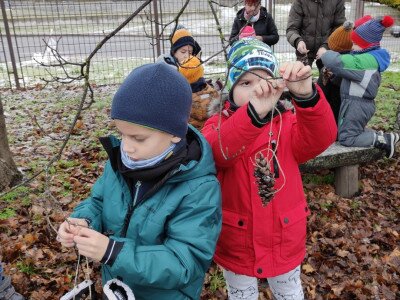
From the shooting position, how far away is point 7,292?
2775 millimetres

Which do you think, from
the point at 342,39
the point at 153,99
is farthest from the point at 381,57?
the point at 153,99

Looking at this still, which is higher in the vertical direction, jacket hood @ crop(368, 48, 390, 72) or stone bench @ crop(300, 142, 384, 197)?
jacket hood @ crop(368, 48, 390, 72)

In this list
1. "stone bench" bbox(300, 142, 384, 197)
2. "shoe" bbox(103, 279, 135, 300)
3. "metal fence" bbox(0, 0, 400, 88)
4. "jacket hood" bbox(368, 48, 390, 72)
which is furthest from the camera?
"metal fence" bbox(0, 0, 400, 88)

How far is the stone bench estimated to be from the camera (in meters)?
4.21

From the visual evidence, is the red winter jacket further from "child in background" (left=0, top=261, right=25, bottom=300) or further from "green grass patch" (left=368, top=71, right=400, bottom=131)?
"green grass patch" (left=368, top=71, right=400, bottom=131)

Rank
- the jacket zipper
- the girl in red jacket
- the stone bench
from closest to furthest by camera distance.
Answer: the jacket zipper → the girl in red jacket → the stone bench

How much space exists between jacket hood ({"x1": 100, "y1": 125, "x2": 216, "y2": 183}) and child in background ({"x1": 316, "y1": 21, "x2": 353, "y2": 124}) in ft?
10.0

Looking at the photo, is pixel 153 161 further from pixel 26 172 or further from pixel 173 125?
pixel 26 172

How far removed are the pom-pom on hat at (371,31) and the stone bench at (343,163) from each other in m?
1.05

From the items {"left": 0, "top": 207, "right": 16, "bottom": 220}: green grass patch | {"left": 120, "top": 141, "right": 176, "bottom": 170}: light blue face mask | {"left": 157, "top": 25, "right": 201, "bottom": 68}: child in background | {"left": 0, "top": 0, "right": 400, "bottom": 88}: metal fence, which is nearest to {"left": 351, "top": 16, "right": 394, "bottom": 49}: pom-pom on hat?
{"left": 157, "top": 25, "right": 201, "bottom": 68}: child in background

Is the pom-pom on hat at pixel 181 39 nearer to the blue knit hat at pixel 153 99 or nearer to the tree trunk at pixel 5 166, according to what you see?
the tree trunk at pixel 5 166

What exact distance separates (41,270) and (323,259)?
2.28 m

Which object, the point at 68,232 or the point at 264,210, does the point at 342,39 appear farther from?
the point at 68,232

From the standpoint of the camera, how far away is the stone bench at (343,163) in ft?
13.8
